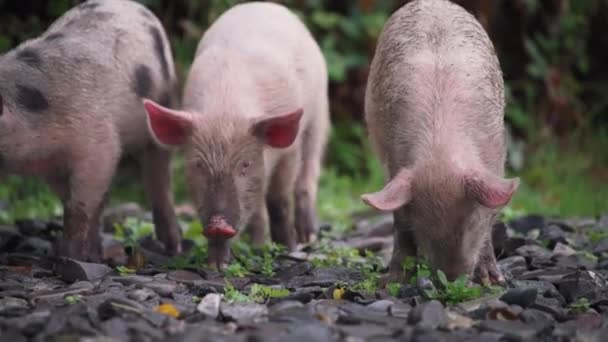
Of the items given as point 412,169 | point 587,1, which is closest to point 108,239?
point 412,169

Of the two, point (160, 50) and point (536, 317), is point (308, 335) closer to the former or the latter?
point (536, 317)

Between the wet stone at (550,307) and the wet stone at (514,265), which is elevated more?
the wet stone at (550,307)

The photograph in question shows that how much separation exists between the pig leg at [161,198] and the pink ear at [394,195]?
253cm

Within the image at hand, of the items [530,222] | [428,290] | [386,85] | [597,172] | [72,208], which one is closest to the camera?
[428,290]

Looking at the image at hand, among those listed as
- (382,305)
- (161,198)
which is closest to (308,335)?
(382,305)

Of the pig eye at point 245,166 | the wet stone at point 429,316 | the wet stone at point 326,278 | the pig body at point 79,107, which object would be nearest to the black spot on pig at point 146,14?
the pig body at point 79,107

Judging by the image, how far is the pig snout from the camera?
18.2ft

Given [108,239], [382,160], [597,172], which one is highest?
[382,160]

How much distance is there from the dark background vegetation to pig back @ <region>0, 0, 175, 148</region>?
3051mm

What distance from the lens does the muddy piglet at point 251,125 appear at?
580 cm

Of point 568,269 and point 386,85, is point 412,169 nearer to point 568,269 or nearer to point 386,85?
point 386,85

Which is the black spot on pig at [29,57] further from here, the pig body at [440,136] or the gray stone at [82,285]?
the pig body at [440,136]

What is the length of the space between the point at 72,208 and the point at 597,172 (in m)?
7.62

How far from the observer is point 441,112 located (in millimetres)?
5141
